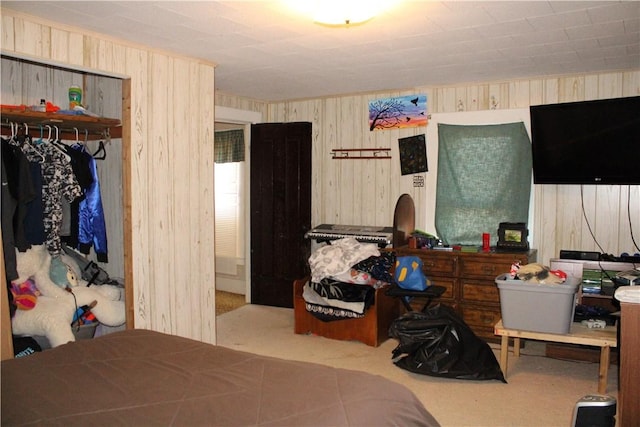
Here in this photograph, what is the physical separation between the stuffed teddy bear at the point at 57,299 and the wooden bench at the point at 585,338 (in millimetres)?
2900

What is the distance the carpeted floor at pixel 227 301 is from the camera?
620 centimetres

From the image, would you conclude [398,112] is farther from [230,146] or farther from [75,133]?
[75,133]

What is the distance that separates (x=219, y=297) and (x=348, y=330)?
260 cm

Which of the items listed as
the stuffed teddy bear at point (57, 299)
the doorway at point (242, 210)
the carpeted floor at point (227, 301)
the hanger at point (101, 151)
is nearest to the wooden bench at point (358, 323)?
the carpeted floor at point (227, 301)

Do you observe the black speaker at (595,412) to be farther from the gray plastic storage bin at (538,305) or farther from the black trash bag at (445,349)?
the black trash bag at (445,349)

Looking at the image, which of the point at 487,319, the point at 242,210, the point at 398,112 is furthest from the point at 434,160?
the point at 242,210

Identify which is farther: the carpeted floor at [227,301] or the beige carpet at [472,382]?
the carpeted floor at [227,301]

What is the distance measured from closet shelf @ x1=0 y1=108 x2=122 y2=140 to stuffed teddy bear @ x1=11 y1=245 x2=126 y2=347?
0.89 metres

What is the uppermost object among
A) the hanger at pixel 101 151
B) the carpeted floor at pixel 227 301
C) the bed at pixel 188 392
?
the hanger at pixel 101 151

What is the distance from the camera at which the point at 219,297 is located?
6852 mm

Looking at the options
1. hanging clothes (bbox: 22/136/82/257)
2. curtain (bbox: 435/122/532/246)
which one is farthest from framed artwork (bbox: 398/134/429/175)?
hanging clothes (bbox: 22/136/82/257)

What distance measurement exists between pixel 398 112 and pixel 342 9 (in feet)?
9.24

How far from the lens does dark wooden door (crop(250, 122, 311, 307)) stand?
6117 millimetres

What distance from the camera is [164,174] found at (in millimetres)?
4008
